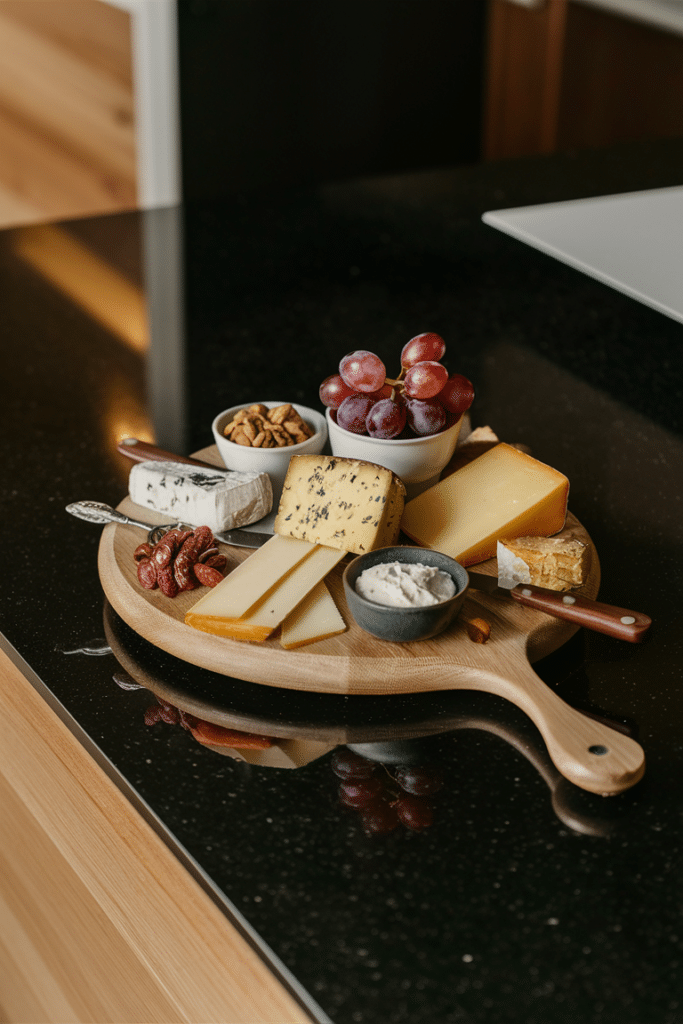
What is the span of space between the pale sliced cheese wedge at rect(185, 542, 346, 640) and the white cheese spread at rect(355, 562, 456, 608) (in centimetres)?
5

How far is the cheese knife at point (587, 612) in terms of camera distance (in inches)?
30.2

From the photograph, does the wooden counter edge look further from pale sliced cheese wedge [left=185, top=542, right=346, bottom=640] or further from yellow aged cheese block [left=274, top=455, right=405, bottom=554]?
yellow aged cheese block [left=274, top=455, right=405, bottom=554]

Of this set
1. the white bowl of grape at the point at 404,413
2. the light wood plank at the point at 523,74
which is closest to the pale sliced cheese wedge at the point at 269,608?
the white bowl of grape at the point at 404,413

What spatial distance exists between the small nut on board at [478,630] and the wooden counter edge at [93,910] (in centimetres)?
26

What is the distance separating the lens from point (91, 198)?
3049 mm

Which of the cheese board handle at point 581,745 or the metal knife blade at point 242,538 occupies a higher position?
the metal knife blade at point 242,538

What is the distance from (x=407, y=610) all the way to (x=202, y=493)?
0.23 meters

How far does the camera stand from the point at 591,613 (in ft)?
2.53

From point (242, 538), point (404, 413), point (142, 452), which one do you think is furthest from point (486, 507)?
point (142, 452)

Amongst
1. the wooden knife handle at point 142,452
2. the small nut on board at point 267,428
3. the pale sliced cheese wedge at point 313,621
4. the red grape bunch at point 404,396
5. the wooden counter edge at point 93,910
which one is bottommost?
the wooden counter edge at point 93,910

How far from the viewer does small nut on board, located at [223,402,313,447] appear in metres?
0.90

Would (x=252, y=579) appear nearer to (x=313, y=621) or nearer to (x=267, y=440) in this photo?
(x=313, y=621)

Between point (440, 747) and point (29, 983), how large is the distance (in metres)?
0.42

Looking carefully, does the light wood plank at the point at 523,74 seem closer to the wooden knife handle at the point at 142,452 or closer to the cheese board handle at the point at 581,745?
the wooden knife handle at the point at 142,452
